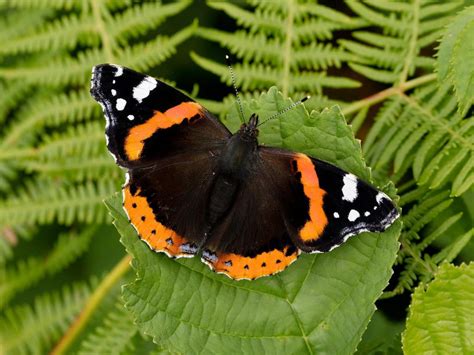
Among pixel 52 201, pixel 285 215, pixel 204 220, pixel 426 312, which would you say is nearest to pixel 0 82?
pixel 52 201

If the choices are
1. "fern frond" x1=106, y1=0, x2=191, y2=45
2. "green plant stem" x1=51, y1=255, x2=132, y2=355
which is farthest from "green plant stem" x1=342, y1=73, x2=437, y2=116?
"green plant stem" x1=51, y1=255, x2=132, y2=355

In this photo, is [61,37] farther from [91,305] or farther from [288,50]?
[91,305]

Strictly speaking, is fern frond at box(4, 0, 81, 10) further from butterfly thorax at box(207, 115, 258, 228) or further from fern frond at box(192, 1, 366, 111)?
butterfly thorax at box(207, 115, 258, 228)

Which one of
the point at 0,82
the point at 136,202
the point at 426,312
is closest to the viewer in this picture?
the point at 426,312

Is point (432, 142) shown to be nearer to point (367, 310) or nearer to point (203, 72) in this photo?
point (367, 310)

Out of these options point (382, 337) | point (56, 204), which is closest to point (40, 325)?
point (56, 204)

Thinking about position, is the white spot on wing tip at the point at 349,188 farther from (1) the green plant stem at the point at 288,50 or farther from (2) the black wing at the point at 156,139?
(1) the green plant stem at the point at 288,50
